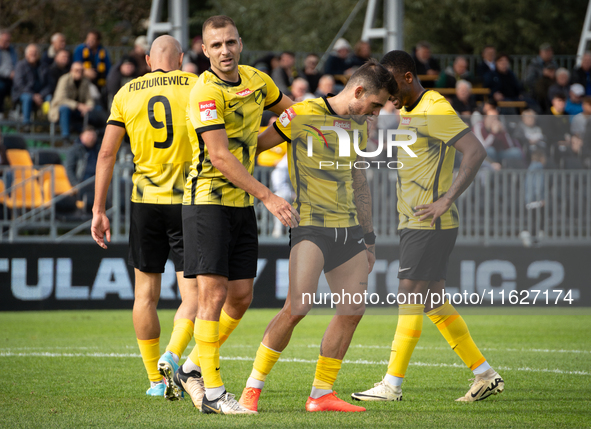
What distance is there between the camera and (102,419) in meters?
4.57

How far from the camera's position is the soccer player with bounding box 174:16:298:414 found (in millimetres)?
4613

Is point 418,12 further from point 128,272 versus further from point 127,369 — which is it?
point 127,369

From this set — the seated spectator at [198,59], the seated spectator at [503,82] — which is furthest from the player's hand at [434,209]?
the seated spectator at [503,82]

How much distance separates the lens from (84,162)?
12.7 metres

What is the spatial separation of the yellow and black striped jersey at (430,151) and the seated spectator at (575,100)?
1045 cm

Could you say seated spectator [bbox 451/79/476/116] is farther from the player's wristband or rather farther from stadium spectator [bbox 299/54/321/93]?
the player's wristband

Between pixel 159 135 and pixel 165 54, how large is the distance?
604 mm

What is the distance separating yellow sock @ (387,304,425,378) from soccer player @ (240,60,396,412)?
545mm

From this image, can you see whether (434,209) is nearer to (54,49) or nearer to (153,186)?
(153,186)

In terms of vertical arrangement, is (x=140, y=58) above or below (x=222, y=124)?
above

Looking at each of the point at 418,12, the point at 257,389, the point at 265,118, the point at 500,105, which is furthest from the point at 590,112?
the point at 418,12

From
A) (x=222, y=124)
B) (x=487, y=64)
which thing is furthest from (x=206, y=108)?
(x=487, y=64)

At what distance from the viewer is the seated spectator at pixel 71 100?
14211 millimetres

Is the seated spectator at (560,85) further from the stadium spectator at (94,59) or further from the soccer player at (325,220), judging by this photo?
the soccer player at (325,220)
